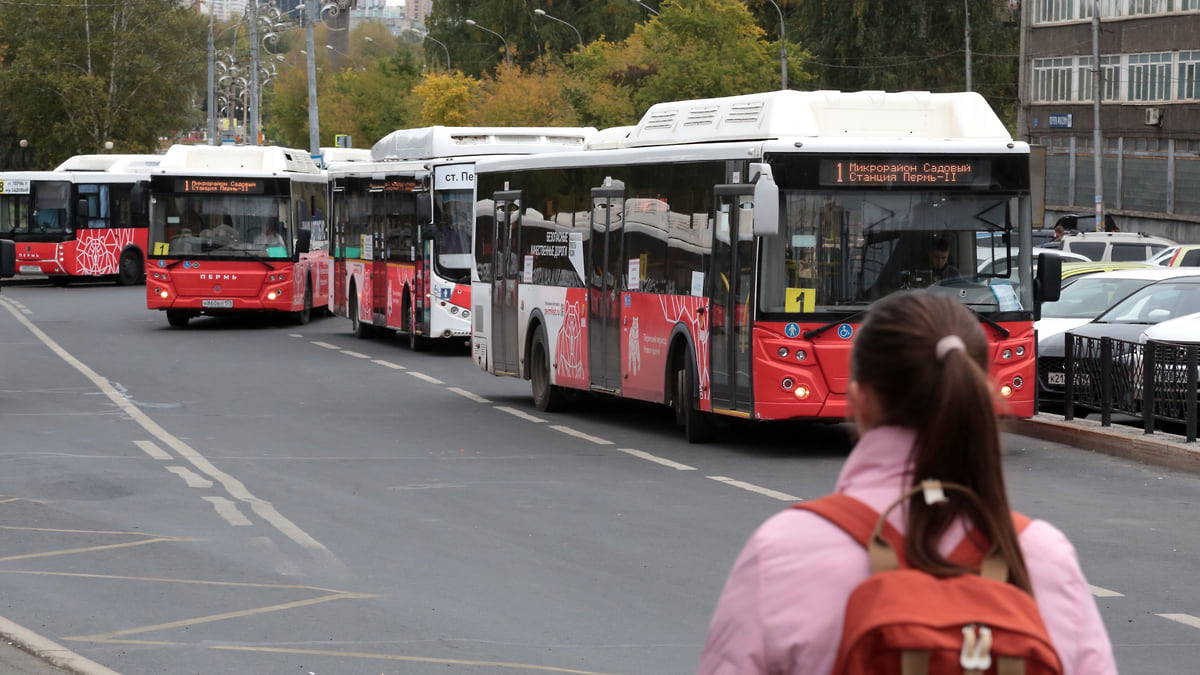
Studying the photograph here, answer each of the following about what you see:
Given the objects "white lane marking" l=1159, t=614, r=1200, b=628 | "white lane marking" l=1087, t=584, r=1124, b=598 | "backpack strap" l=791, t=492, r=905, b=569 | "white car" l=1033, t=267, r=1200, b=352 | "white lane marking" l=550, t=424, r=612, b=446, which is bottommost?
"white lane marking" l=550, t=424, r=612, b=446

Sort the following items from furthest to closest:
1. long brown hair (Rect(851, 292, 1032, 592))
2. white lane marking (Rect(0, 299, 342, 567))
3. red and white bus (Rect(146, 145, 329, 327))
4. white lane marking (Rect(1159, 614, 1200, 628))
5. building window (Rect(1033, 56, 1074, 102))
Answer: building window (Rect(1033, 56, 1074, 102)) → red and white bus (Rect(146, 145, 329, 327)) → white lane marking (Rect(0, 299, 342, 567)) → white lane marking (Rect(1159, 614, 1200, 628)) → long brown hair (Rect(851, 292, 1032, 592))

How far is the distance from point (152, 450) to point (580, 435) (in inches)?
150

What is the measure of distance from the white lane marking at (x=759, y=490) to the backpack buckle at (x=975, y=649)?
9679 mm

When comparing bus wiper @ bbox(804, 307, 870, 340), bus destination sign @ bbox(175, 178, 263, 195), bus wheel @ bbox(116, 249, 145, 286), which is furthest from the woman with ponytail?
bus wheel @ bbox(116, 249, 145, 286)

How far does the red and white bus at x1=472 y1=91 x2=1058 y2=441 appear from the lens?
14586 millimetres

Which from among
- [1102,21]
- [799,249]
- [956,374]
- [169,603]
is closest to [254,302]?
[799,249]

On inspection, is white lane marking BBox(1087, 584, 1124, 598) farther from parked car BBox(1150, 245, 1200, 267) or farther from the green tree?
the green tree

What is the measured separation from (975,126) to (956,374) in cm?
1309

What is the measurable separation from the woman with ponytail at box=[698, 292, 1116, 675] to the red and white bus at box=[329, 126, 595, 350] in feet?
75.6

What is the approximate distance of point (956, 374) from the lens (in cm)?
249

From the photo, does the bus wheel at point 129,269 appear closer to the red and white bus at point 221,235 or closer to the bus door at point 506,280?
the red and white bus at point 221,235

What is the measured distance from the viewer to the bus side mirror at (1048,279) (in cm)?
1476

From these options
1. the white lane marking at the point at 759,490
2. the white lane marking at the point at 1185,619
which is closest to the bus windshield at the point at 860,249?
the white lane marking at the point at 759,490

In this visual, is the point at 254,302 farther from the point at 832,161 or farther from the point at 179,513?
the point at 179,513
